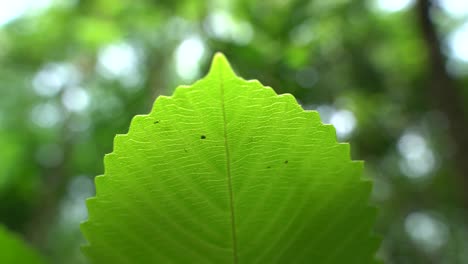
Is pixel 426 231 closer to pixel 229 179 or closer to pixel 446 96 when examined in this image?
pixel 446 96

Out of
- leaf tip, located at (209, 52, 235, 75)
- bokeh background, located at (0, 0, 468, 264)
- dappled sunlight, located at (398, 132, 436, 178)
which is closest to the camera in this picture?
leaf tip, located at (209, 52, 235, 75)

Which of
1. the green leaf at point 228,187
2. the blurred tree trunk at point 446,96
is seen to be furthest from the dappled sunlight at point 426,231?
the green leaf at point 228,187

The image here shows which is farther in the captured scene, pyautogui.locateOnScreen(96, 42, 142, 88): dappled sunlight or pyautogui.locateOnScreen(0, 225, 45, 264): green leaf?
pyautogui.locateOnScreen(96, 42, 142, 88): dappled sunlight

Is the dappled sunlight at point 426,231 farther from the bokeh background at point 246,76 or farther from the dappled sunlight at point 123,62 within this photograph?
the dappled sunlight at point 123,62

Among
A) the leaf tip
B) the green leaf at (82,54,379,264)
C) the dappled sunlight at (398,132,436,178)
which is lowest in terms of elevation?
the green leaf at (82,54,379,264)

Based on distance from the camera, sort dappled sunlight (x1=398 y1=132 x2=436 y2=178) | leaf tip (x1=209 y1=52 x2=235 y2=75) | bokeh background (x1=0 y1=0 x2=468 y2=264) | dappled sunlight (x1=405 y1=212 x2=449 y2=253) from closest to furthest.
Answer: leaf tip (x1=209 y1=52 x2=235 y2=75) < bokeh background (x1=0 y1=0 x2=468 y2=264) < dappled sunlight (x1=398 y1=132 x2=436 y2=178) < dappled sunlight (x1=405 y1=212 x2=449 y2=253)

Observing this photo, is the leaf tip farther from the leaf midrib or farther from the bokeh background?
the bokeh background

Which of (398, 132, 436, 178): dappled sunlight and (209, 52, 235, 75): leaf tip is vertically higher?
(398, 132, 436, 178): dappled sunlight

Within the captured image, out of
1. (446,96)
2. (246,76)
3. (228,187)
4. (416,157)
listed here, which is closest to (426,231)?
(416,157)

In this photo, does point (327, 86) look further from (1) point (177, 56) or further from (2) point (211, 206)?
(2) point (211, 206)

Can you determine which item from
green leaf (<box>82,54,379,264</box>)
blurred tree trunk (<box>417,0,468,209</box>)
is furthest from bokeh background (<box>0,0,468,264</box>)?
green leaf (<box>82,54,379,264</box>)
